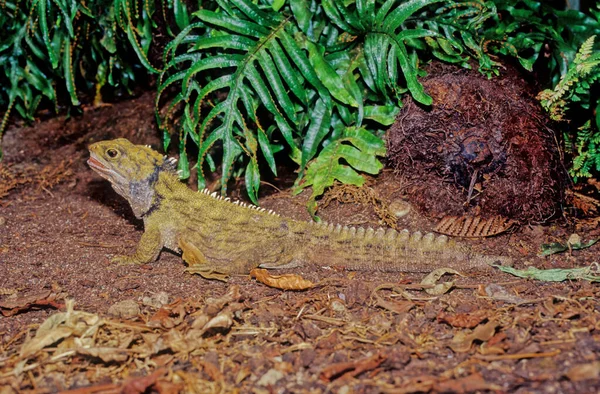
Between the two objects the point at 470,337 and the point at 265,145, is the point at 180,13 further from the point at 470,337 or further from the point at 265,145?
the point at 470,337

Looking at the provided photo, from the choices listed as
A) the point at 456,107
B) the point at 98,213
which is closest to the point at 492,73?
the point at 456,107

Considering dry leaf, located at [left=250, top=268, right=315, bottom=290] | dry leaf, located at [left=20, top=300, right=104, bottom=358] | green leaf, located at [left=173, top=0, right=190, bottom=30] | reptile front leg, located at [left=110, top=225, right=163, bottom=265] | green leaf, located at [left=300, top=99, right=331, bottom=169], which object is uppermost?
green leaf, located at [left=173, top=0, right=190, bottom=30]

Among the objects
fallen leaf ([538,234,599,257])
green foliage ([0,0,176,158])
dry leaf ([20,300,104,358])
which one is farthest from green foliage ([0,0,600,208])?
dry leaf ([20,300,104,358])

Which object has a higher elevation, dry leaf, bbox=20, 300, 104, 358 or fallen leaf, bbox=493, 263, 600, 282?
fallen leaf, bbox=493, 263, 600, 282

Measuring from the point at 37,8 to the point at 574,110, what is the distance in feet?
19.1

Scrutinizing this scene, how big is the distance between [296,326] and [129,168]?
2495 millimetres

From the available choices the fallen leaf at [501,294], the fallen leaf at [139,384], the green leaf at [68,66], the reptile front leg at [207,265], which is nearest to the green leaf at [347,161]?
the reptile front leg at [207,265]

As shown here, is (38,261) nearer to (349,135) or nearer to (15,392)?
(15,392)

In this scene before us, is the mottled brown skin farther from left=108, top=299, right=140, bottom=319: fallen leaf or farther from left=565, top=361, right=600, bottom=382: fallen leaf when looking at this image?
left=565, top=361, right=600, bottom=382: fallen leaf

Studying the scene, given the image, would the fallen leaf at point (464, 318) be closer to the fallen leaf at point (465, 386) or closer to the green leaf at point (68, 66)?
the fallen leaf at point (465, 386)

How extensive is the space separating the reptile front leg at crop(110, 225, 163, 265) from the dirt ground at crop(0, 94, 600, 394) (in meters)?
0.10

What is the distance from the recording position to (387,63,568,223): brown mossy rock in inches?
207

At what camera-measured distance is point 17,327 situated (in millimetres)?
4008

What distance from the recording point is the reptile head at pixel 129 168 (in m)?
5.41
